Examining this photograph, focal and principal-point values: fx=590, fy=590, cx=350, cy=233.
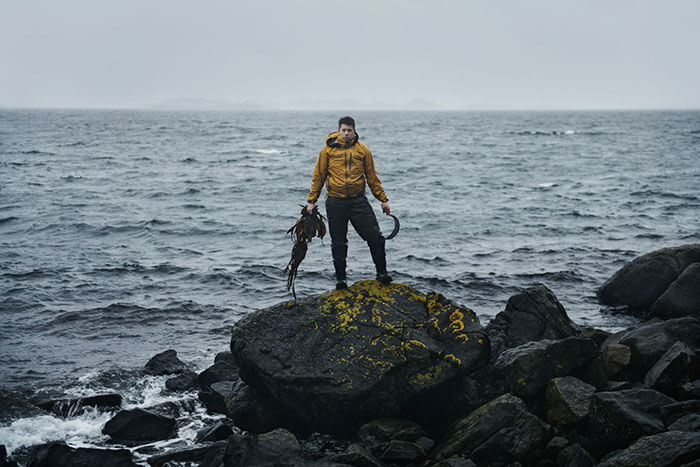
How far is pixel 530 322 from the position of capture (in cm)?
1029

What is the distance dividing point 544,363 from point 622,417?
56.6 inches

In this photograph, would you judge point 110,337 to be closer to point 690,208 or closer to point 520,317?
point 520,317

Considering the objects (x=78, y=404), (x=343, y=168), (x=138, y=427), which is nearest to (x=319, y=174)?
(x=343, y=168)

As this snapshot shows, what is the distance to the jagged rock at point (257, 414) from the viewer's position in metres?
8.55

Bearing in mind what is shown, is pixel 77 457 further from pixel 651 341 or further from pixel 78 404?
pixel 651 341

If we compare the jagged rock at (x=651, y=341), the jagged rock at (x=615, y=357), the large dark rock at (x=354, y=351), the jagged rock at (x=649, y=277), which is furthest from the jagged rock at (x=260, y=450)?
the jagged rock at (x=649, y=277)

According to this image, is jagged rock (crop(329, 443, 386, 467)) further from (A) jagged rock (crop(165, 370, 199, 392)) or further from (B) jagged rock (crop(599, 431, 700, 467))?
(A) jagged rock (crop(165, 370, 199, 392))

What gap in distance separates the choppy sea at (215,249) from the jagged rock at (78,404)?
22 cm

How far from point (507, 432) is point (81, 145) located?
230 feet

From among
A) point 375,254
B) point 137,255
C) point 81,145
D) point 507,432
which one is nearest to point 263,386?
point 375,254

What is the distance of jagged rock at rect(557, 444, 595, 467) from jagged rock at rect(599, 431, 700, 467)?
208mm

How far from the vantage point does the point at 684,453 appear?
211 inches

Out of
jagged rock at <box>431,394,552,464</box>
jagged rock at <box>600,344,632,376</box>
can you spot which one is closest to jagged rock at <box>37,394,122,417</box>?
jagged rock at <box>431,394,552,464</box>

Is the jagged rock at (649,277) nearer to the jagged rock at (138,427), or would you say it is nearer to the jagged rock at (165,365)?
the jagged rock at (165,365)
